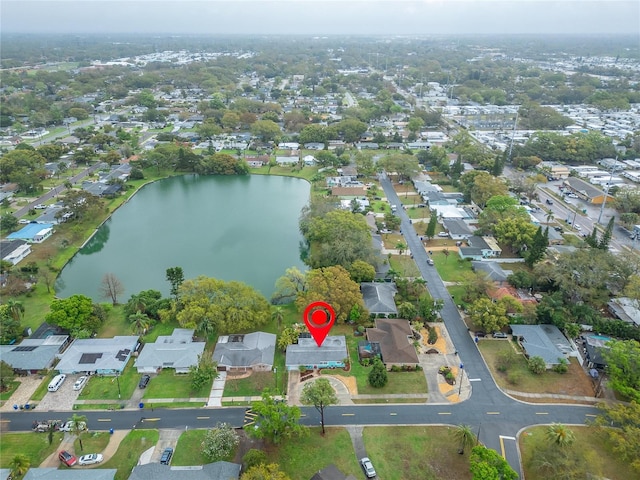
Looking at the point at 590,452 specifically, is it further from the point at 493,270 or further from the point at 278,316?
the point at 278,316

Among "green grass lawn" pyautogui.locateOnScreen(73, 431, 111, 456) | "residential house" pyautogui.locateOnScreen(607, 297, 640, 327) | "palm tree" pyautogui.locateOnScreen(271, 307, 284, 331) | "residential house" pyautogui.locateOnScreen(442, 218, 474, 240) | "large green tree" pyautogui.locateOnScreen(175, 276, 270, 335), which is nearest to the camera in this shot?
"green grass lawn" pyautogui.locateOnScreen(73, 431, 111, 456)

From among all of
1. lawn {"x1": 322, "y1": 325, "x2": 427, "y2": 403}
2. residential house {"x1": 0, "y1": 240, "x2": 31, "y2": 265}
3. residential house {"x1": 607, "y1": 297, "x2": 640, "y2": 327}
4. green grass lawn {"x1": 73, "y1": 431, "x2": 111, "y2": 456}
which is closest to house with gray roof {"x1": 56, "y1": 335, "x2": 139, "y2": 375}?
green grass lawn {"x1": 73, "y1": 431, "x2": 111, "y2": 456}

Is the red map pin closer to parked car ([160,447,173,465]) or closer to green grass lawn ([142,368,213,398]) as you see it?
green grass lawn ([142,368,213,398])

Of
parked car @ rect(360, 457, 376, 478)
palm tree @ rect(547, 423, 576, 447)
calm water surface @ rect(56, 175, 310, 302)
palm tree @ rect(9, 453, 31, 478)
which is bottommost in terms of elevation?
calm water surface @ rect(56, 175, 310, 302)

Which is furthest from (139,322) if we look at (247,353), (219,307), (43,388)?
(247,353)

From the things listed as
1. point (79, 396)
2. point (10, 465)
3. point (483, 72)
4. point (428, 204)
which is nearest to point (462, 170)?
point (428, 204)

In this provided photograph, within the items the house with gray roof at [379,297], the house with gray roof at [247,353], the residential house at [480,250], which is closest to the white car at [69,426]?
the house with gray roof at [247,353]

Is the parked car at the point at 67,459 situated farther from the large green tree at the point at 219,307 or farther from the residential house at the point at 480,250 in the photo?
the residential house at the point at 480,250

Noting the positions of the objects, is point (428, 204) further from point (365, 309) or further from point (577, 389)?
point (577, 389)
